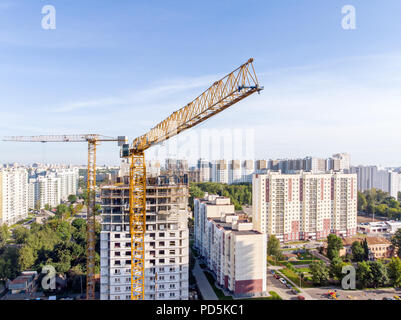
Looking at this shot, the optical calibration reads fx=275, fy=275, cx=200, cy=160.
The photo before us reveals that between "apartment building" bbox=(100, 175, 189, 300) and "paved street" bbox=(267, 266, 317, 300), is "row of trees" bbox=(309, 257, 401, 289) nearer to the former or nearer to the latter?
"paved street" bbox=(267, 266, 317, 300)

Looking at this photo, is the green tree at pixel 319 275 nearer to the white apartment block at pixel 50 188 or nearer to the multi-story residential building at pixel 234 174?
the multi-story residential building at pixel 234 174

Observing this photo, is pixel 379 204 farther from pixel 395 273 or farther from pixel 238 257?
pixel 238 257

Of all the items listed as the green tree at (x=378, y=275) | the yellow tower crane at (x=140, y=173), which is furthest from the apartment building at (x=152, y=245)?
the green tree at (x=378, y=275)

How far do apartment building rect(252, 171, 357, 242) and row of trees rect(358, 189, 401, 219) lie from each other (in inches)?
163

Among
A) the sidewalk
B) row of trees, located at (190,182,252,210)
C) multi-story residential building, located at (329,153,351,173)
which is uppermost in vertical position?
multi-story residential building, located at (329,153,351,173)

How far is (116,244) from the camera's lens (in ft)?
17.0

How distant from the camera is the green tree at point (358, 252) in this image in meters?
8.02

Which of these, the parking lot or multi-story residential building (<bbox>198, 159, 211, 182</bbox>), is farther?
multi-story residential building (<bbox>198, 159, 211, 182</bbox>)

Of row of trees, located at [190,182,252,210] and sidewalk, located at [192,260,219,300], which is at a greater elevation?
row of trees, located at [190,182,252,210]

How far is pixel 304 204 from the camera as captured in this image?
10664 millimetres

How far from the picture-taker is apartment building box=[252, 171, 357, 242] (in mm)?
10336

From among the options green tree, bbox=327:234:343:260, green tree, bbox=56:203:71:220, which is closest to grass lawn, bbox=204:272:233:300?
green tree, bbox=327:234:343:260

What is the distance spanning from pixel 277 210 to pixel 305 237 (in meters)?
1.59

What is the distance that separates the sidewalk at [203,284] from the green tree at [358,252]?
15.0 ft
